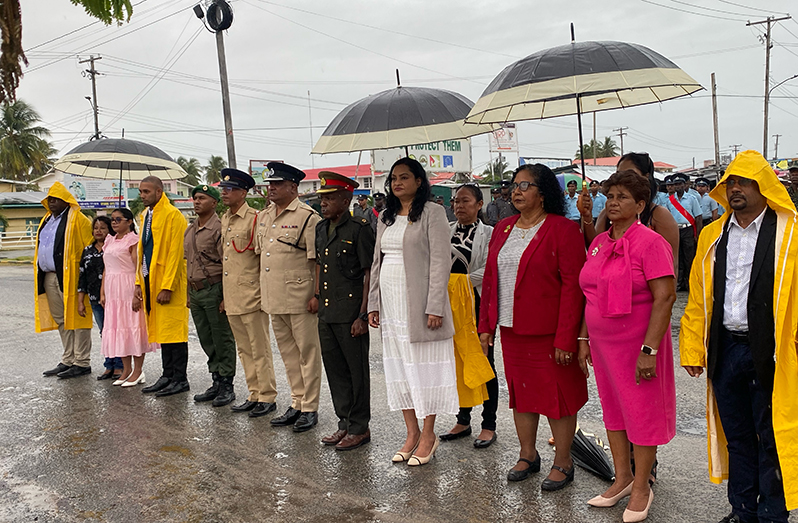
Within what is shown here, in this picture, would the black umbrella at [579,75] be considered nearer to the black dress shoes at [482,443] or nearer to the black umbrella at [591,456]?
the black umbrella at [591,456]

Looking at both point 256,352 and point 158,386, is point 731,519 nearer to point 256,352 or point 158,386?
point 256,352

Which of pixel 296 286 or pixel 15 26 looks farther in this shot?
pixel 296 286

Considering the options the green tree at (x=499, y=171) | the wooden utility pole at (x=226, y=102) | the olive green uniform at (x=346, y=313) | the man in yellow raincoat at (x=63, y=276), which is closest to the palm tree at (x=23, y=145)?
the green tree at (x=499, y=171)

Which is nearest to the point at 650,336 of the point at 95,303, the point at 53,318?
the point at 95,303

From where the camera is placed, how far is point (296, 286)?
559 cm

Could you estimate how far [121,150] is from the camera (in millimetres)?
10359

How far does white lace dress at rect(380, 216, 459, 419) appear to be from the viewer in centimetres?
473

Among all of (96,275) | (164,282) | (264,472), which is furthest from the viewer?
(96,275)

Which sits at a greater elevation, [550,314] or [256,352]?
[550,314]

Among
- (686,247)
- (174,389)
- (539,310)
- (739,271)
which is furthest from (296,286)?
(686,247)

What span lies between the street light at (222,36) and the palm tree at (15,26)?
1236 cm

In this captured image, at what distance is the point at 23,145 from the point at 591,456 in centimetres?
5804

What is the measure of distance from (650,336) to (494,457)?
1.67 metres

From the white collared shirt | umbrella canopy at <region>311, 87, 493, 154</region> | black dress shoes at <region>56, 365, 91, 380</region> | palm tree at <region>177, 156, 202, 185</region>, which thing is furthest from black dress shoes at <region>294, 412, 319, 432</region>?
palm tree at <region>177, 156, 202, 185</region>
